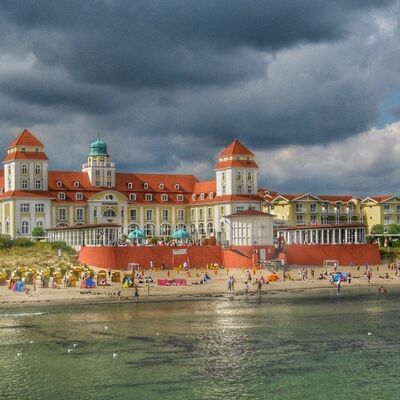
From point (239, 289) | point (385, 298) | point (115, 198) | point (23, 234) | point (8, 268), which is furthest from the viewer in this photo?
point (115, 198)

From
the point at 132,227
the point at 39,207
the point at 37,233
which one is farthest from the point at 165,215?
the point at 37,233

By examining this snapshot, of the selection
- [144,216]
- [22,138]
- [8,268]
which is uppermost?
[22,138]

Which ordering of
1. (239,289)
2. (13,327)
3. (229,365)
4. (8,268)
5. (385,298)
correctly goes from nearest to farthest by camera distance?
(229,365)
(13,327)
(385,298)
(239,289)
(8,268)

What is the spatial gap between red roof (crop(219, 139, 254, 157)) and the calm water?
5266cm

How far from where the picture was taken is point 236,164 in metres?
110

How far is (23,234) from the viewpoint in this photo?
101 m

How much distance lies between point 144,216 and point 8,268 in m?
33.5

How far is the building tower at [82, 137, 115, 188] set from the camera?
110375 mm

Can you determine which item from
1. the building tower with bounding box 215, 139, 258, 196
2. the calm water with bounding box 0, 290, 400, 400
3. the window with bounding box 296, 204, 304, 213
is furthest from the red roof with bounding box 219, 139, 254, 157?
the calm water with bounding box 0, 290, 400, 400

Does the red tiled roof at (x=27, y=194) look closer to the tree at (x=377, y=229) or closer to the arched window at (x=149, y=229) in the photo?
the arched window at (x=149, y=229)

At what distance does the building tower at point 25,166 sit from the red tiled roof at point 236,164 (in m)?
24.2

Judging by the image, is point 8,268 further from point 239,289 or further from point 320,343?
point 320,343

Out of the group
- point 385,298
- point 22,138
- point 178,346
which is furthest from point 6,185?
point 178,346

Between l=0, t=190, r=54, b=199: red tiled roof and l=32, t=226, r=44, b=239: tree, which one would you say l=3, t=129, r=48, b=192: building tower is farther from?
l=32, t=226, r=44, b=239: tree
